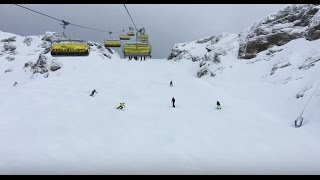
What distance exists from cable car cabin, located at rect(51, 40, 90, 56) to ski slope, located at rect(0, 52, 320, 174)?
4717 millimetres

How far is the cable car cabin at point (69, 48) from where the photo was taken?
1029 inches

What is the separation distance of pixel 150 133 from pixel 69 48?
26.3 ft

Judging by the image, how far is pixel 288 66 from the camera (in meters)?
44.8

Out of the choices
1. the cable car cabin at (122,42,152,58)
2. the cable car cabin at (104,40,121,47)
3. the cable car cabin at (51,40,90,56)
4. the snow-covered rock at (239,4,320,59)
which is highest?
the snow-covered rock at (239,4,320,59)

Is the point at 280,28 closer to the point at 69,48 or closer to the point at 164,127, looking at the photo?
the point at 164,127

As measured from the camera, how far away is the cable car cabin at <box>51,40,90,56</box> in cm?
2612

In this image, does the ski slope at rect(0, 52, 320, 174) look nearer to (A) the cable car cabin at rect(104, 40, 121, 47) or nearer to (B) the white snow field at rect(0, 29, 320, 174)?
(B) the white snow field at rect(0, 29, 320, 174)

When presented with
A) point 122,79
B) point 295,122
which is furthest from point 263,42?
point 295,122

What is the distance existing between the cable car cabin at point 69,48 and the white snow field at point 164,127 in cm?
471

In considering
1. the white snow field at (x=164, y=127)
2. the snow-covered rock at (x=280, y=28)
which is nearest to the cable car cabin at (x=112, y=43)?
the white snow field at (x=164, y=127)

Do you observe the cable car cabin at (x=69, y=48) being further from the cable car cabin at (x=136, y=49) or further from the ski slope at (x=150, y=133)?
the cable car cabin at (x=136, y=49)

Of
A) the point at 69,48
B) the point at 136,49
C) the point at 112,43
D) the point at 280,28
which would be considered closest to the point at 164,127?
the point at 69,48

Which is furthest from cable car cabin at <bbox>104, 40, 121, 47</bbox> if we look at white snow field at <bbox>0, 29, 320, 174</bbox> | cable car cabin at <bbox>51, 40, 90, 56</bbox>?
cable car cabin at <bbox>51, 40, 90, 56</bbox>

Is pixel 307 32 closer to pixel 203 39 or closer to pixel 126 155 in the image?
pixel 126 155
